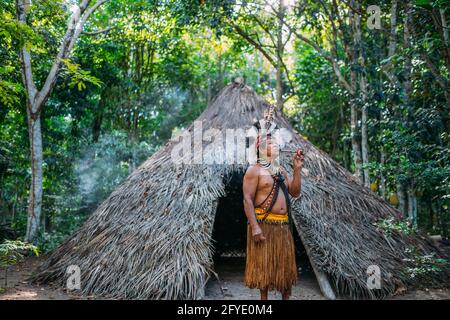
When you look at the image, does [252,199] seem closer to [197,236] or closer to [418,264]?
[197,236]

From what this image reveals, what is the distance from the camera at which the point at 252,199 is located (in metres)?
4.32

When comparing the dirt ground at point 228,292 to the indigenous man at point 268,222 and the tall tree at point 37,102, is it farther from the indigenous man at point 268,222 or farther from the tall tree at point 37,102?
the tall tree at point 37,102

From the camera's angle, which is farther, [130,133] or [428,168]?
[130,133]

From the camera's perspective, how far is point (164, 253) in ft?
19.3

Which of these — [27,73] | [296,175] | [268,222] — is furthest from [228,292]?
[27,73]

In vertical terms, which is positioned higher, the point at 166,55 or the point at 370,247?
the point at 166,55

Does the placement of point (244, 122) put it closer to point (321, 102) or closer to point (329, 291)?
point (329, 291)

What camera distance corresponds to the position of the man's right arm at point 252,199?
4164mm

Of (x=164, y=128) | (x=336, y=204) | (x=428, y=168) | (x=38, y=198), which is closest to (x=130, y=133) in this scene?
(x=164, y=128)

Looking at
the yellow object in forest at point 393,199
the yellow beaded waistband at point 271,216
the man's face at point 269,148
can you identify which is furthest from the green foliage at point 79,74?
the yellow object in forest at point 393,199

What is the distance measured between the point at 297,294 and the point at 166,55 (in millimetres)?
9742

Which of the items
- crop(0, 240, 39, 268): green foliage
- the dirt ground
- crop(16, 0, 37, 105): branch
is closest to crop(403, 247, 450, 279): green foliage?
the dirt ground

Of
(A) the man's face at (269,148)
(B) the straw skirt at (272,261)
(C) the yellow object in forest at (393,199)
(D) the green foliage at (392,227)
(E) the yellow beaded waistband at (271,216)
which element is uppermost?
(A) the man's face at (269,148)

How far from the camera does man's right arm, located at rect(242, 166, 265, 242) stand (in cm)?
416
